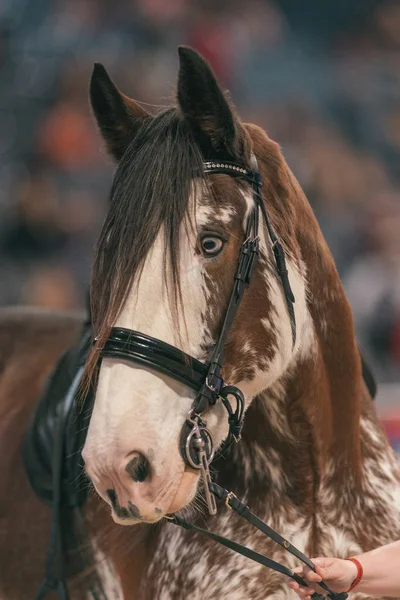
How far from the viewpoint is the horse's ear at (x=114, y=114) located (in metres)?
1.50

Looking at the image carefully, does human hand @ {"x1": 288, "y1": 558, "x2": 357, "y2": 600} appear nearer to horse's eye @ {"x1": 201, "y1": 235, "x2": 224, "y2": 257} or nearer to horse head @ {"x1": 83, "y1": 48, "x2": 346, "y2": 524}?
horse head @ {"x1": 83, "y1": 48, "x2": 346, "y2": 524}

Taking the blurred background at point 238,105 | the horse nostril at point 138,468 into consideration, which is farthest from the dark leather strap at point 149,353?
the blurred background at point 238,105

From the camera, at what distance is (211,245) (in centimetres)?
138

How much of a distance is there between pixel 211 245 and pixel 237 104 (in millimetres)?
4528

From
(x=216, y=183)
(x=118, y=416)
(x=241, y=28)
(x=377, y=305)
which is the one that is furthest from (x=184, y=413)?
(x=241, y=28)

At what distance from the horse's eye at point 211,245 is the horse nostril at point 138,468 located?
353 mm

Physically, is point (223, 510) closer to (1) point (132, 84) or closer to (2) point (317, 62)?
(1) point (132, 84)

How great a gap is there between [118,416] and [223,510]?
20.1 inches

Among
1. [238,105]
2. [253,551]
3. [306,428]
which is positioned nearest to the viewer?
[253,551]

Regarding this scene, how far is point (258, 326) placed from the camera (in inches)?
56.7

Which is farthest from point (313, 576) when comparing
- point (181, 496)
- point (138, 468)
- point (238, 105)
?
point (238, 105)

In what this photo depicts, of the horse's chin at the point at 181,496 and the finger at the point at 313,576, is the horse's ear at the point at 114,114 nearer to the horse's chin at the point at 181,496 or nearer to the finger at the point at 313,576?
the horse's chin at the point at 181,496

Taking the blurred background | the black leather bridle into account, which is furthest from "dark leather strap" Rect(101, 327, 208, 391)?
the blurred background

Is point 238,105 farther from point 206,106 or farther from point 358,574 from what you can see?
point 358,574
